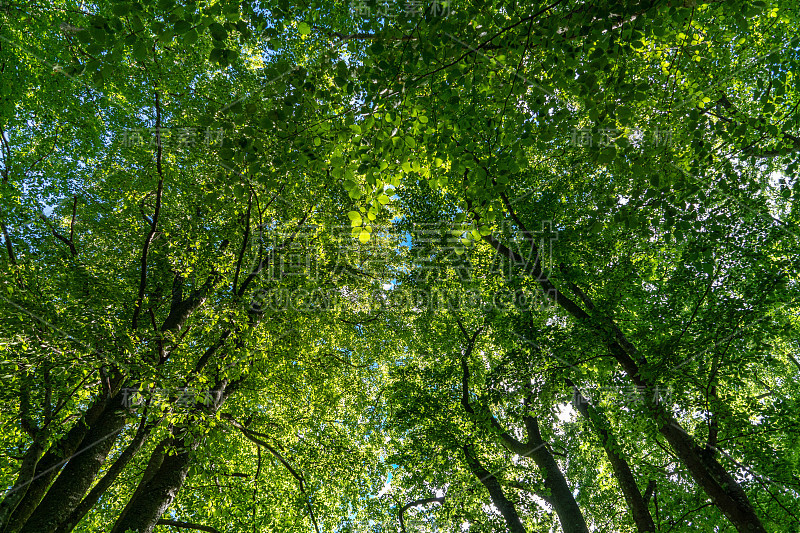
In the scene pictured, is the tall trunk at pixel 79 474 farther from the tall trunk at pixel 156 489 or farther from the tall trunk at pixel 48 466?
the tall trunk at pixel 156 489

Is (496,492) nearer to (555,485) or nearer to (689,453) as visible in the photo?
(555,485)

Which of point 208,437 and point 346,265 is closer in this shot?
point 208,437

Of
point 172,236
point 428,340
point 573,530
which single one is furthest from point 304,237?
point 573,530

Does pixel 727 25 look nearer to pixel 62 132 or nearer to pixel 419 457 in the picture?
pixel 419 457

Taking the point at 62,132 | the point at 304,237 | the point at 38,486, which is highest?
the point at 62,132

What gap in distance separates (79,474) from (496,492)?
854cm

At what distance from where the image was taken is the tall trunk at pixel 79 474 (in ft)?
16.9

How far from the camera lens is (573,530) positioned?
29.6 ft

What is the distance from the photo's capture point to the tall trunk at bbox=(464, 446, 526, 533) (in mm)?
9172

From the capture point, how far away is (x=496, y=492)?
31.8 feet

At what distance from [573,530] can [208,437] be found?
8493mm

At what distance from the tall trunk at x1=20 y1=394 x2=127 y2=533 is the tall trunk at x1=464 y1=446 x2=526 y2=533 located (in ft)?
24.8

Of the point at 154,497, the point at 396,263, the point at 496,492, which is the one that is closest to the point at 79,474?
the point at 154,497

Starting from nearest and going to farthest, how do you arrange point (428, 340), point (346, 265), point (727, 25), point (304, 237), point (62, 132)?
point (727, 25), point (304, 237), point (62, 132), point (346, 265), point (428, 340)
